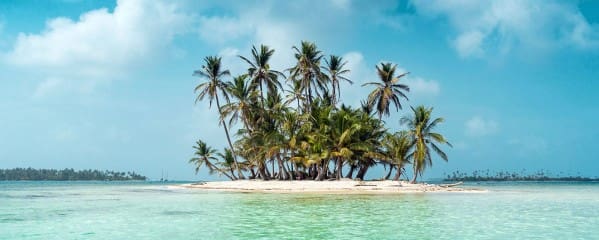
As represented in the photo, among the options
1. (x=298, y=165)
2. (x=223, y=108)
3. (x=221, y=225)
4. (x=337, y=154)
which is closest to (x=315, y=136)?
(x=337, y=154)

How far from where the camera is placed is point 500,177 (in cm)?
14875

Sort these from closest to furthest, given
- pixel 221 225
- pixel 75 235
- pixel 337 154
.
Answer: pixel 75 235, pixel 221 225, pixel 337 154

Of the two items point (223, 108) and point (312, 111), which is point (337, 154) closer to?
point (312, 111)

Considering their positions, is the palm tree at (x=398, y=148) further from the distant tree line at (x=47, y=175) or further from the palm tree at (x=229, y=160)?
the distant tree line at (x=47, y=175)

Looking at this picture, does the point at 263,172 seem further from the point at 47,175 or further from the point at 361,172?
the point at 47,175

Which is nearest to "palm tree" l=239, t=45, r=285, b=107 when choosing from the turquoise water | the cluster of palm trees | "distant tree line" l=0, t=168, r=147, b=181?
the cluster of palm trees

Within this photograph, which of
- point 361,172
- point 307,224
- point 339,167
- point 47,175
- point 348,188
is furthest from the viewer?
point 47,175

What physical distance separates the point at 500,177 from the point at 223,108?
126 m

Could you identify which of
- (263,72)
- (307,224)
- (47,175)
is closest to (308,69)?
(263,72)

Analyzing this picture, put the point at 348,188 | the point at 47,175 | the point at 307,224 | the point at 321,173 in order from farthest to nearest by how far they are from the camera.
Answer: the point at 47,175 < the point at 321,173 < the point at 348,188 < the point at 307,224

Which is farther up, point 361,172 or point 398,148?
point 398,148

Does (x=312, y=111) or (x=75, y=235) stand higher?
(x=312, y=111)

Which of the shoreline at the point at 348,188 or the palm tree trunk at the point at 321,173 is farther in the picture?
the palm tree trunk at the point at 321,173

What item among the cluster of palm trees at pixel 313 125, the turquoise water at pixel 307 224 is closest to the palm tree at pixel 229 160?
the cluster of palm trees at pixel 313 125
